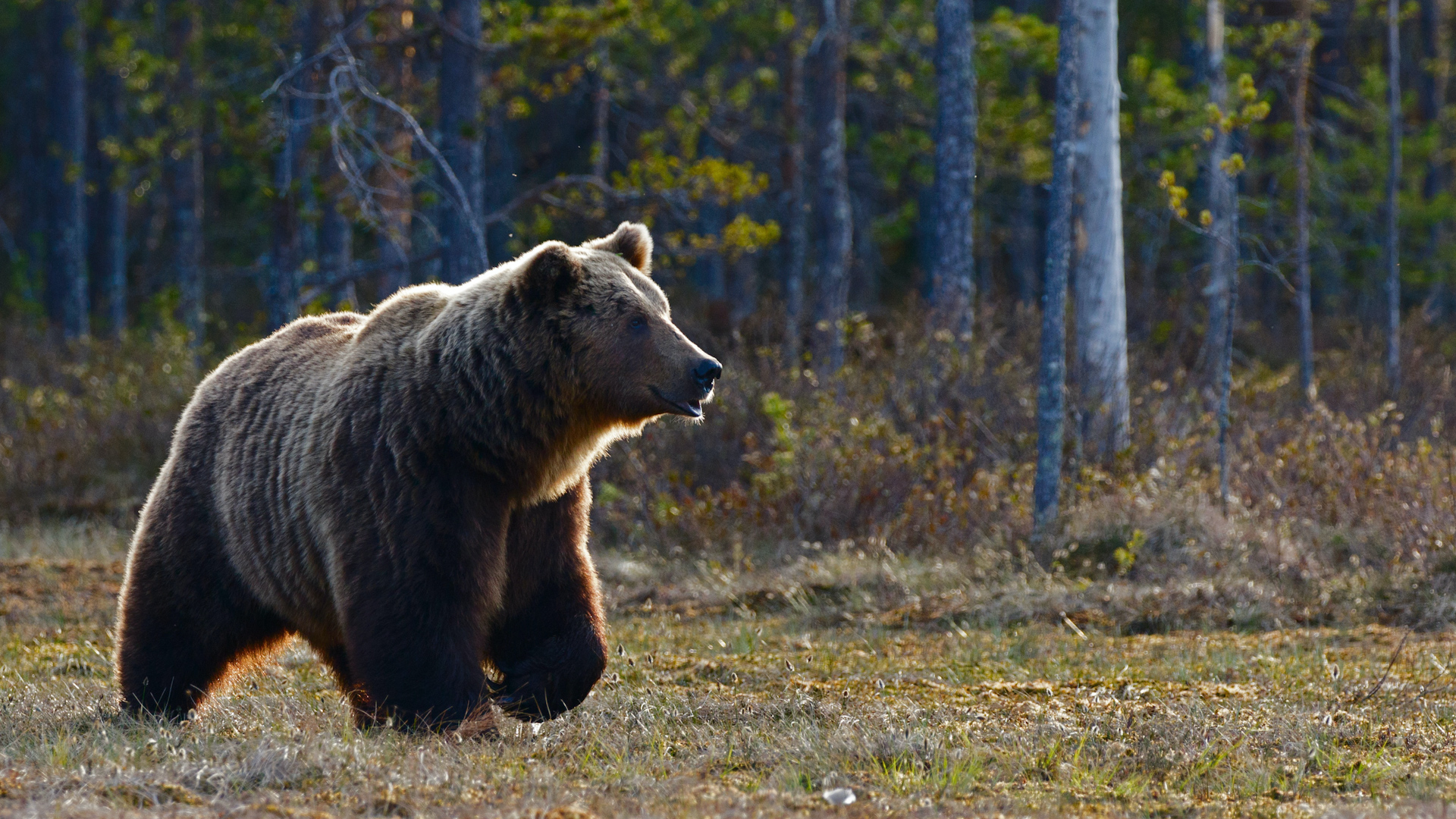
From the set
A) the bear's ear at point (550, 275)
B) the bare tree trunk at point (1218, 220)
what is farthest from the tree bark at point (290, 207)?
the bear's ear at point (550, 275)

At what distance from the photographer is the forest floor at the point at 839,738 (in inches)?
A: 155

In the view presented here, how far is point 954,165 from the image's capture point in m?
13.6

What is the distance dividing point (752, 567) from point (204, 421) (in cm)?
427

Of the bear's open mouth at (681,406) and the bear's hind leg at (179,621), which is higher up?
the bear's open mouth at (681,406)

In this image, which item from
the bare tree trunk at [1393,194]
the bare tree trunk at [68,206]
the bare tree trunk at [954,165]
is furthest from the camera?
the bare tree trunk at [68,206]

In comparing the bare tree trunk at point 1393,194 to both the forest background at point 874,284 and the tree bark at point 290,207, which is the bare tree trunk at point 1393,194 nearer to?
the forest background at point 874,284

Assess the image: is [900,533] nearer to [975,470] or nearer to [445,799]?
[975,470]

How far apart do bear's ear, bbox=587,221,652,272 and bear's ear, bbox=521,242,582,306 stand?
418 mm

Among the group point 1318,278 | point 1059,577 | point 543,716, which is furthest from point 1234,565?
point 1318,278

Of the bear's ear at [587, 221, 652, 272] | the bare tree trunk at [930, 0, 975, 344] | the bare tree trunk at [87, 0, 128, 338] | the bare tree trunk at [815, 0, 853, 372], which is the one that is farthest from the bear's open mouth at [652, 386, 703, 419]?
the bare tree trunk at [87, 0, 128, 338]

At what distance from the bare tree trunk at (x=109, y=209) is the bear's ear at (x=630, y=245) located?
16.2 metres

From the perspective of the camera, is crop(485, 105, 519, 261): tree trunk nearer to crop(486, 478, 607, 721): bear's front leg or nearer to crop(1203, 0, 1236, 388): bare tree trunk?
crop(1203, 0, 1236, 388): bare tree trunk

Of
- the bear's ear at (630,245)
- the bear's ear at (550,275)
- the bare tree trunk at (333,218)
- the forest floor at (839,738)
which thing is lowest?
the forest floor at (839,738)

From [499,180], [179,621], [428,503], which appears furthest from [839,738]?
[499,180]
